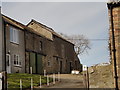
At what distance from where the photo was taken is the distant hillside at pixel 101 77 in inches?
468

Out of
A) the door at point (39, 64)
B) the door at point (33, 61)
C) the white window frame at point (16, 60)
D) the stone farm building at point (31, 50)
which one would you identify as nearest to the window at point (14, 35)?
the stone farm building at point (31, 50)

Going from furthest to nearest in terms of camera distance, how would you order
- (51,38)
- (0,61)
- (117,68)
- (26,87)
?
(51,38) → (0,61) → (26,87) → (117,68)

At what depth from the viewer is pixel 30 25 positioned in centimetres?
4531

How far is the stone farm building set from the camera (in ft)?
98.6

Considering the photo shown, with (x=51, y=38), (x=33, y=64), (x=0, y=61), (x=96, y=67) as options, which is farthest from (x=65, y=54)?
(x=96, y=67)

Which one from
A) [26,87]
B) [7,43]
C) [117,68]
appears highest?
[7,43]

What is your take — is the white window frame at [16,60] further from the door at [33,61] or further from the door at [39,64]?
the door at [39,64]

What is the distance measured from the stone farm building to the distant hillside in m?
18.0

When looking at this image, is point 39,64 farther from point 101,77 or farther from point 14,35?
point 101,77

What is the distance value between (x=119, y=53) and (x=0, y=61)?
759 inches

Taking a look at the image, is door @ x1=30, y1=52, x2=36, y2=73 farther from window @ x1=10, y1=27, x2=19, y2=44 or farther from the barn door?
window @ x1=10, y1=27, x2=19, y2=44

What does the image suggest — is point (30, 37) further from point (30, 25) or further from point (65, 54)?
point (65, 54)

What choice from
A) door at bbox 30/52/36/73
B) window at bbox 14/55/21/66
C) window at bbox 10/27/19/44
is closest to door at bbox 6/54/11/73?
window at bbox 14/55/21/66

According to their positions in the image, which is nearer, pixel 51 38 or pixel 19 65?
pixel 19 65
